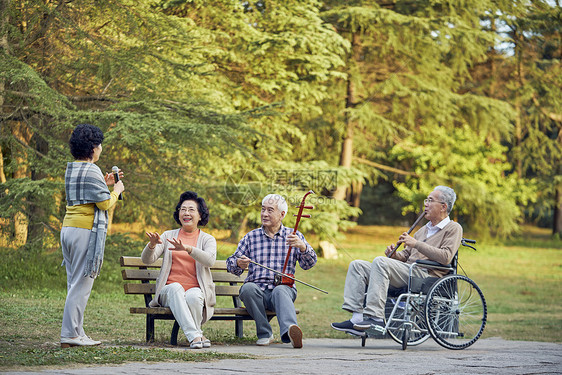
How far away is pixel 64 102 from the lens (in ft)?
33.0

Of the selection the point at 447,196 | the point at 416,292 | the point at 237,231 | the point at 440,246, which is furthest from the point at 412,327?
the point at 237,231

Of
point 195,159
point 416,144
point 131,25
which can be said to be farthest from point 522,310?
point 416,144

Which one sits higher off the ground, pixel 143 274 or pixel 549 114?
pixel 549 114

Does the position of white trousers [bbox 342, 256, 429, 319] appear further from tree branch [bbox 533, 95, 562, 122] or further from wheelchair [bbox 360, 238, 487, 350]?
tree branch [bbox 533, 95, 562, 122]

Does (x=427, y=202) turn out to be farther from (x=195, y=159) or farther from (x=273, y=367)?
(x=195, y=159)

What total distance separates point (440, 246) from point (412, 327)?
0.72 metres

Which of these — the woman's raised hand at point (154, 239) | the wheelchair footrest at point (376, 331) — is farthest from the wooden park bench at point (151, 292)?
the wheelchair footrest at point (376, 331)

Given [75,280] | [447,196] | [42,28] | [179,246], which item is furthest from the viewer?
[42,28]

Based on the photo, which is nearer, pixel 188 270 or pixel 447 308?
pixel 188 270

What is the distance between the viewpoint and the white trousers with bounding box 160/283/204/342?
5.43 m

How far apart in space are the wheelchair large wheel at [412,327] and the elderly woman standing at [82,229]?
2431 mm

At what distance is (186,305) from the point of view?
5.46 meters

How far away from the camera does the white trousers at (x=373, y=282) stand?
237 inches

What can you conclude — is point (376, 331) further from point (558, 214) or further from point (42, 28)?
point (558, 214)
